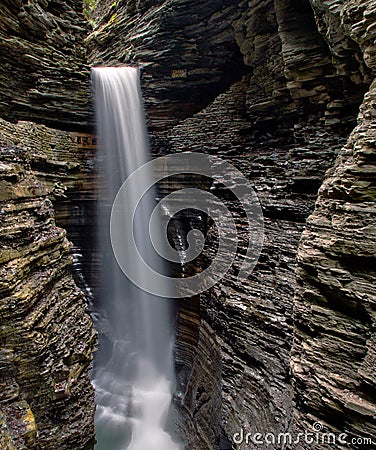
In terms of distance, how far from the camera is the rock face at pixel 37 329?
482 cm

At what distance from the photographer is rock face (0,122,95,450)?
4816 millimetres

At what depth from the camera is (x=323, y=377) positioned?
11.0 feet

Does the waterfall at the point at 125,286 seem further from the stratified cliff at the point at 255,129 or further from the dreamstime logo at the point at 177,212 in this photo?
the stratified cliff at the point at 255,129

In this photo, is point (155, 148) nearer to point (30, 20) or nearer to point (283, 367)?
point (30, 20)

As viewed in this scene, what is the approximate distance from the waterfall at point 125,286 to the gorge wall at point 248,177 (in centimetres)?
Answer: 63

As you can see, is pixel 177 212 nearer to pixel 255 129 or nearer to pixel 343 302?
pixel 255 129

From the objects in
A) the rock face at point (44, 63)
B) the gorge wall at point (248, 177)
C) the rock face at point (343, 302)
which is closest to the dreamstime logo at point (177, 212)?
the gorge wall at point (248, 177)

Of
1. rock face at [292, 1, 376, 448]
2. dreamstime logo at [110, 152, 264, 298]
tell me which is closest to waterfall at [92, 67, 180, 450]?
dreamstime logo at [110, 152, 264, 298]

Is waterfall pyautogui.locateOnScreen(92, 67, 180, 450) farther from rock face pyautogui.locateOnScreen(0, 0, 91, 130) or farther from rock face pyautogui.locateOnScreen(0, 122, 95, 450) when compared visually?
rock face pyautogui.locateOnScreen(0, 122, 95, 450)

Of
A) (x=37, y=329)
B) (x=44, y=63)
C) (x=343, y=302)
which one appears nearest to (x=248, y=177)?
(x=343, y=302)

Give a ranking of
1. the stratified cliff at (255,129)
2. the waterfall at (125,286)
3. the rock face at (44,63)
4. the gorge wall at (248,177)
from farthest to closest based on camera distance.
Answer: the waterfall at (125,286) < the rock face at (44,63) < the stratified cliff at (255,129) < the gorge wall at (248,177)

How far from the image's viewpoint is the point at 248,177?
905cm

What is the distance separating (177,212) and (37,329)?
259 inches

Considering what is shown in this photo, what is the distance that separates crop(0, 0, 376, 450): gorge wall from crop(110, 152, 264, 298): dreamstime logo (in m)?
0.38
